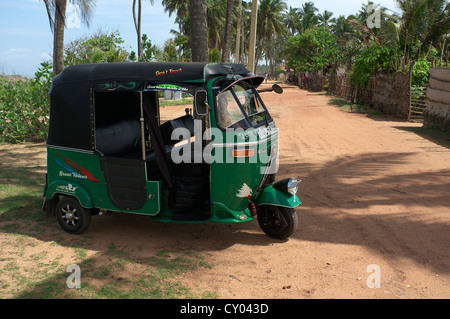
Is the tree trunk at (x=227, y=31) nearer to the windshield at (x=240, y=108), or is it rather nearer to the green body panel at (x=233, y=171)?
the windshield at (x=240, y=108)

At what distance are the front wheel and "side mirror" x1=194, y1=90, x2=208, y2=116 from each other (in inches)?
64.1

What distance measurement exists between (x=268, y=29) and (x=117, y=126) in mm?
59562

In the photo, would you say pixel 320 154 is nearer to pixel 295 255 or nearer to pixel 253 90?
pixel 253 90

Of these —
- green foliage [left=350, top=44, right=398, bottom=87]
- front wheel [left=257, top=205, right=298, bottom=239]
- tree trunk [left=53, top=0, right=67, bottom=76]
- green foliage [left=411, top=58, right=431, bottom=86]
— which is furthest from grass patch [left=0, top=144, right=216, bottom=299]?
green foliage [left=350, top=44, right=398, bottom=87]

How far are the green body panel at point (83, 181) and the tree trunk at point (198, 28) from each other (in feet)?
17.5

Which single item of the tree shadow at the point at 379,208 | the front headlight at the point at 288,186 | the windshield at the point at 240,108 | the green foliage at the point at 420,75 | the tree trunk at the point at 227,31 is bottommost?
the tree shadow at the point at 379,208

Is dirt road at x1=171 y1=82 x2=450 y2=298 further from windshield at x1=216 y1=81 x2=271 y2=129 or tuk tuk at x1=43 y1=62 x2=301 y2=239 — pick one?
windshield at x1=216 y1=81 x2=271 y2=129

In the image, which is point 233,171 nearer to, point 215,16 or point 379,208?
point 379,208

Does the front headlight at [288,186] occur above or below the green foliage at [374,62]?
below

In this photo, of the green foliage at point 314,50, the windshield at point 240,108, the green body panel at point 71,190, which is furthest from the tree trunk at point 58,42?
the green foliage at point 314,50

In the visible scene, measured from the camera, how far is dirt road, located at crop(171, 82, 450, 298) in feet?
14.2

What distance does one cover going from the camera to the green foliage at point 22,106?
12.7 metres

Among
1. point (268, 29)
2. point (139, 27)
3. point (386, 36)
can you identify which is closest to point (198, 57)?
point (386, 36)

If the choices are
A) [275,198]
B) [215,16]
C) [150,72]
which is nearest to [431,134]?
[275,198]
